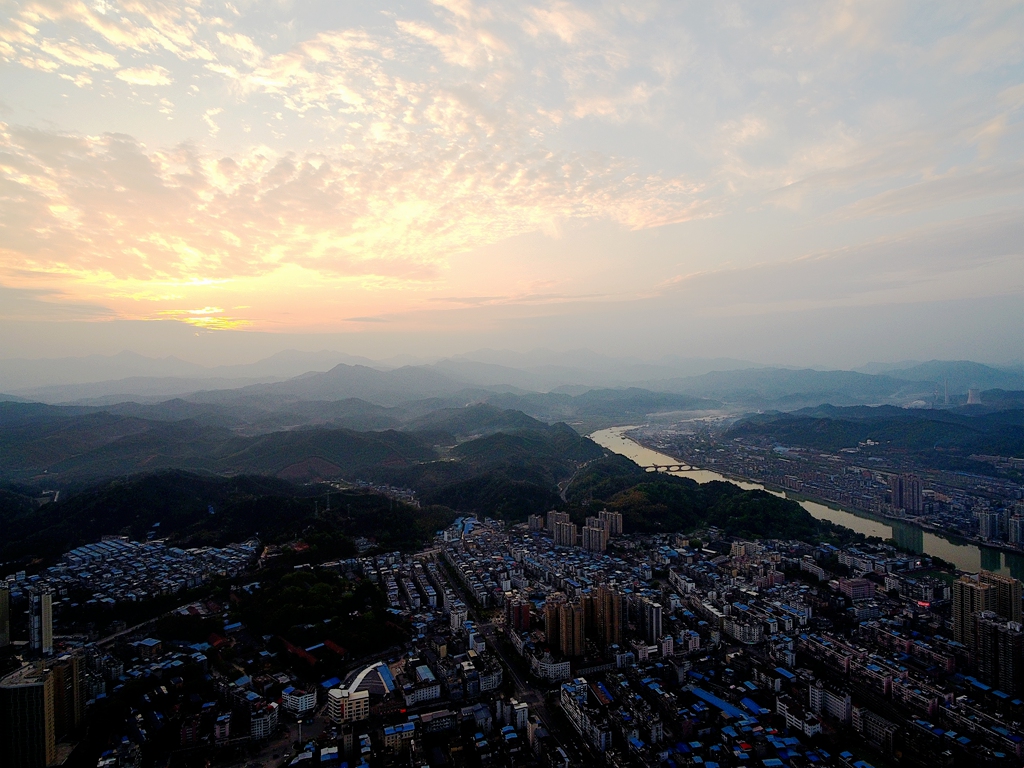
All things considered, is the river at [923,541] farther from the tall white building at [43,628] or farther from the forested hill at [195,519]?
the tall white building at [43,628]

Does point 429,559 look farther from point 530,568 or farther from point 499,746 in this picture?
point 499,746

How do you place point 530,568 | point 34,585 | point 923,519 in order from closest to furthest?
point 34,585 → point 530,568 → point 923,519

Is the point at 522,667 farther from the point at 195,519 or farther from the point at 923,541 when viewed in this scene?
the point at 923,541

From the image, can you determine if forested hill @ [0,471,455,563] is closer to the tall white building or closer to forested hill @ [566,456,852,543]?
the tall white building

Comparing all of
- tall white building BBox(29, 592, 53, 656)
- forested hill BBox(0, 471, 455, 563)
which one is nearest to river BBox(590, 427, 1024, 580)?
forested hill BBox(0, 471, 455, 563)

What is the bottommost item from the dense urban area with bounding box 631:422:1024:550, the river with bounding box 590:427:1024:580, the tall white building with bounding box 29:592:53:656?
the river with bounding box 590:427:1024:580

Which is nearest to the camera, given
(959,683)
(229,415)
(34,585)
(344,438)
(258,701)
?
(258,701)

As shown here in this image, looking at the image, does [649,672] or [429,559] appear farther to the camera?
[429,559]

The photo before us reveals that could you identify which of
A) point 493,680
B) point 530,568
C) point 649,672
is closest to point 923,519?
point 530,568

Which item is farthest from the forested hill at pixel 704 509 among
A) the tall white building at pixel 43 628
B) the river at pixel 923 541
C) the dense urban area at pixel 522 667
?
the tall white building at pixel 43 628
